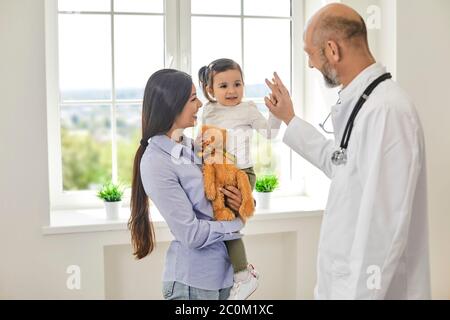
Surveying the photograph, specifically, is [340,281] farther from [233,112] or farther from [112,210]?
[112,210]

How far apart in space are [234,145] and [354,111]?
0.77 meters

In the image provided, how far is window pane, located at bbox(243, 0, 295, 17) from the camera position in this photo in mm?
3307

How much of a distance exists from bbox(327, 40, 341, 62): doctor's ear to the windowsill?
1.39m

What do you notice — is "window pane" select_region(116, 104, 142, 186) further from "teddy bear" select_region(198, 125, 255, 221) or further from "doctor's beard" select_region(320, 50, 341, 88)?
"doctor's beard" select_region(320, 50, 341, 88)

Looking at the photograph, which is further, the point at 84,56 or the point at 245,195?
the point at 84,56

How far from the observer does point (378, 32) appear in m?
3.13

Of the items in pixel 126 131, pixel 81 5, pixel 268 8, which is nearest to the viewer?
pixel 81 5

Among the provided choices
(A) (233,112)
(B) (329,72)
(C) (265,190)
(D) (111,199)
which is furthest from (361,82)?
(D) (111,199)

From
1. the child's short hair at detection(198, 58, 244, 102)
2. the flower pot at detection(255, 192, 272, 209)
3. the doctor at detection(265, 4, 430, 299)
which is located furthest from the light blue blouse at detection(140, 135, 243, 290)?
the flower pot at detection(255, 192, 272, 209)

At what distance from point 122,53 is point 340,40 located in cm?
163

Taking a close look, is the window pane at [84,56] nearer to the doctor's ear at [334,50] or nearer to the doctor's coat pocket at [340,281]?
the doctor's ear at [334,50]

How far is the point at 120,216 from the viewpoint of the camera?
9.91 ft

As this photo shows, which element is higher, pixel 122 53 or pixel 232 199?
pixel 122 53

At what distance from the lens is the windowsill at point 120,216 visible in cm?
284
